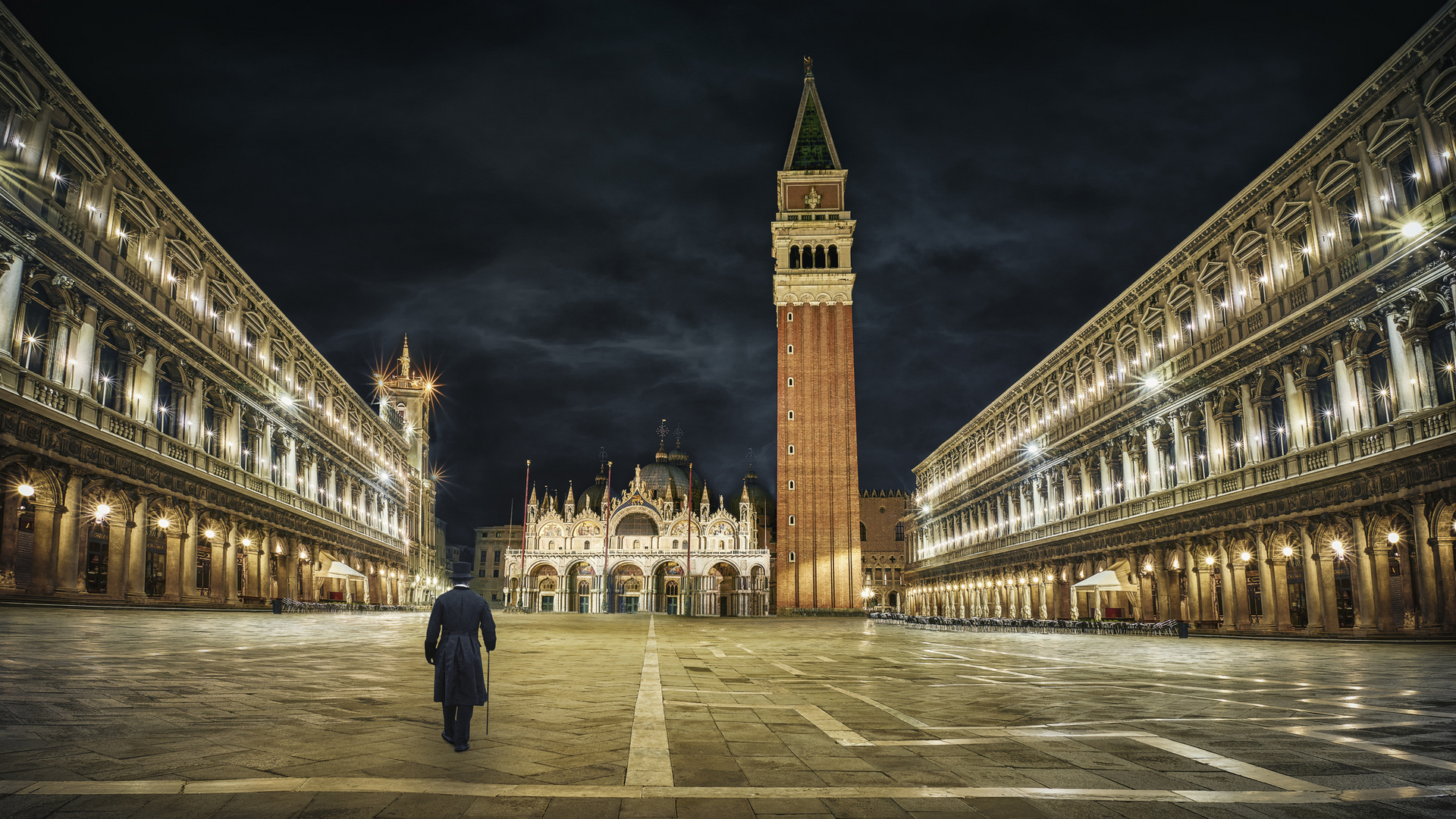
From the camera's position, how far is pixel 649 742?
25.6 ft

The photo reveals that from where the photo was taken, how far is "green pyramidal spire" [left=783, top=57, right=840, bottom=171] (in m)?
80.4

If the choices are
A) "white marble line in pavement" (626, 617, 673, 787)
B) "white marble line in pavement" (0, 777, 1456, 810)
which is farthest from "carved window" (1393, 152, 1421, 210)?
"white marble line in pavement" (626, 617, 673, 787)

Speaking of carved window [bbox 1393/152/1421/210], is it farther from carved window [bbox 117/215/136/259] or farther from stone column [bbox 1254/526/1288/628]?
carved window [bbox 117/215/136/259]

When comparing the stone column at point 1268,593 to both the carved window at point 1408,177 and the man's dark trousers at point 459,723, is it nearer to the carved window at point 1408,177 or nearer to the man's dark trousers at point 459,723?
the carved window at point 1408,177

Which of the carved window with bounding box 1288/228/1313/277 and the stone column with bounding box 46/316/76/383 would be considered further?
the carved window with bounding box 1288/228/1313/277

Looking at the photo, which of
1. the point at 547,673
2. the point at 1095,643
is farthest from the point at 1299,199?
the point at 547,673

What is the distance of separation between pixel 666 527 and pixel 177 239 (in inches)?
2193

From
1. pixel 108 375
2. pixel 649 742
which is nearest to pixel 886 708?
pixel 649 742

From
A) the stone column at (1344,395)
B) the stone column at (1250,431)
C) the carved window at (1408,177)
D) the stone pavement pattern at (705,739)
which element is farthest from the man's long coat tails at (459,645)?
the stone column at (1250,431)

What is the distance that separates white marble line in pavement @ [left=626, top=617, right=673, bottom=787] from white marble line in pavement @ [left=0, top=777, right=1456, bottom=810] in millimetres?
291

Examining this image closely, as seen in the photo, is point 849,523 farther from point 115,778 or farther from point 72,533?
point 115,778

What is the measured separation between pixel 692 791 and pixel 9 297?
24383 mm

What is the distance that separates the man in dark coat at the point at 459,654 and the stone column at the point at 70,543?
21235 millimetres

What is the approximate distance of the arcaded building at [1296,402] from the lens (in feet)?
74.1
